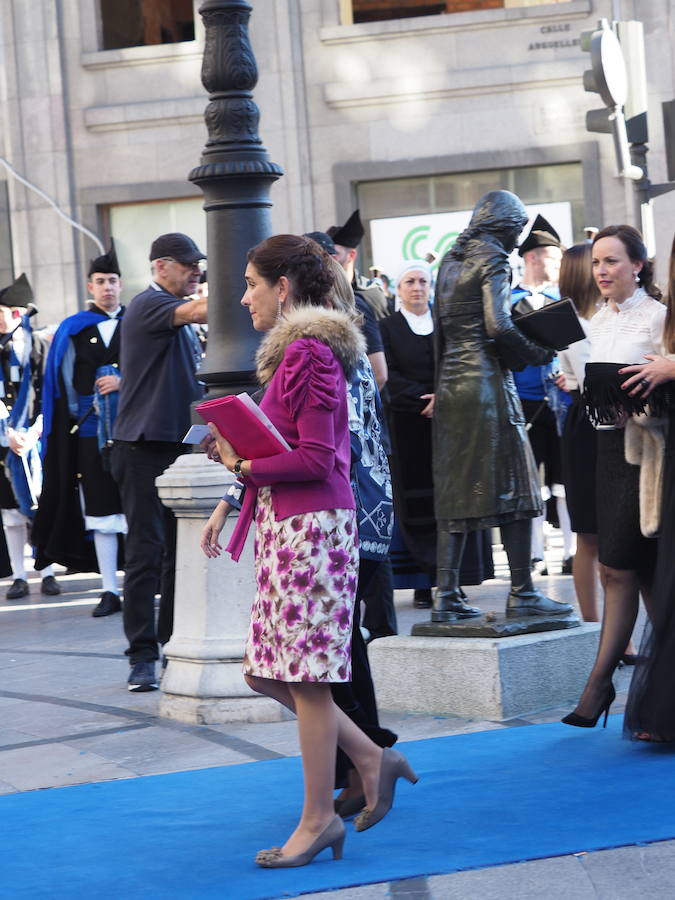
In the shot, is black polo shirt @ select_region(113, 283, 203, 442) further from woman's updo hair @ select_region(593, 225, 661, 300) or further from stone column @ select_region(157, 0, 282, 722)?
woman's updo hair @ select_region(593, 225, 661, 300)

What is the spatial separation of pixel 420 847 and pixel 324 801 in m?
0.35

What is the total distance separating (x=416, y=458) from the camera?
983 cm

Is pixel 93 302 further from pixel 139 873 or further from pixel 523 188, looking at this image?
pixel 523 188

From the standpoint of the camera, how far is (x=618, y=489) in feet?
20.3

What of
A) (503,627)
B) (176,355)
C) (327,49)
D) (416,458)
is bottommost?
(503,627)

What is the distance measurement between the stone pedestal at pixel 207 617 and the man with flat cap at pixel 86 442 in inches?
131

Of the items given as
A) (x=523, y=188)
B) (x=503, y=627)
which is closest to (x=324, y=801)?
(x=503, y=627)

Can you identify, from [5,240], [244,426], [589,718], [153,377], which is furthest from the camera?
[5,240]

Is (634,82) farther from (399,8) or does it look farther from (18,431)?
(399,8)

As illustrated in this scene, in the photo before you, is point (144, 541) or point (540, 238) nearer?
point (144, 541)

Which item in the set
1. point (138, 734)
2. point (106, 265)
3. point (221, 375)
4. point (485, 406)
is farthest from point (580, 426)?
point (106, 265)

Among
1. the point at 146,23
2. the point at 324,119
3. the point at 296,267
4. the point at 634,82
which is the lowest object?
the point at 296,267

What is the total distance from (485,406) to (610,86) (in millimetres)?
5065

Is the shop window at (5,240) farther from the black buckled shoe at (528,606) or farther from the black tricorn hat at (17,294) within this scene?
the black buckled shoe at (528,606)
